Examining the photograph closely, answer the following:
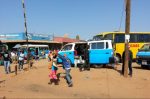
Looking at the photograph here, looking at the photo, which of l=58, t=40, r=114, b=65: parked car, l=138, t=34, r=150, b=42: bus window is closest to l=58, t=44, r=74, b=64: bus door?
l=58, t=40, r=114, b=65: parked car

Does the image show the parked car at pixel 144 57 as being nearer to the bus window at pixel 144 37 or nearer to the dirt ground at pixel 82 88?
the dirt ground at pixel 82 88

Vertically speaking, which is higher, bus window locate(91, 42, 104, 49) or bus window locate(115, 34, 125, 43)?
bus window locate(115, 34, 125, 43)

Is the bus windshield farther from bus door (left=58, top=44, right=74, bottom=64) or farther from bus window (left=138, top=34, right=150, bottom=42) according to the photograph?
bus door (left=58, top=44, right=74, bottom=64)

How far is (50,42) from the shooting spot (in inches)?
2427

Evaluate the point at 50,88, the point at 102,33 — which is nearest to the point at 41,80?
the point at 50,88

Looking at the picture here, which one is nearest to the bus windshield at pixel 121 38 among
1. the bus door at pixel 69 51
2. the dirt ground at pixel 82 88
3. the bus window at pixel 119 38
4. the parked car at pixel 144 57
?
the bus window at pixel 119 38

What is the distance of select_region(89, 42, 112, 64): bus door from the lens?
21.7m

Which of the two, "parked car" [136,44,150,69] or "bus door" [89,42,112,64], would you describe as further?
"bus door" [89,42,112,64]

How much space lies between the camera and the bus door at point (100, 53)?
21734mm

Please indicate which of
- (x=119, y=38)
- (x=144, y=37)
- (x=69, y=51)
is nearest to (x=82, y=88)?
(x=69, y=51)

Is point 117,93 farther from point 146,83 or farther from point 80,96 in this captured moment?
point 146,83

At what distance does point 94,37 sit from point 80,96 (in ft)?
56.6

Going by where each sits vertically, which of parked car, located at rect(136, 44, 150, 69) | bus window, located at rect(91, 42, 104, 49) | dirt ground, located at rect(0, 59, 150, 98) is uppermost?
bus window, located at rect(91, 42, 104, 49)

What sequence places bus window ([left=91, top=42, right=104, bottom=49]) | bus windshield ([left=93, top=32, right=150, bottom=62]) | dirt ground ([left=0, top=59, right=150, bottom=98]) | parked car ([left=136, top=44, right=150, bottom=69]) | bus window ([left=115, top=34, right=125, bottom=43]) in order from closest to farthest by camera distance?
dirt ground ([left=0, top=59, right=150, bottom=98]), parked car ([left=136, top=44, right=150, bottom=69]), bus window ([left=91, top=42, right=104, bottom=49]), bus windshield ([left=93, top=32, right=150, bottom=62]), bus window ([left=115, top=34, right=125, bottom=43])
